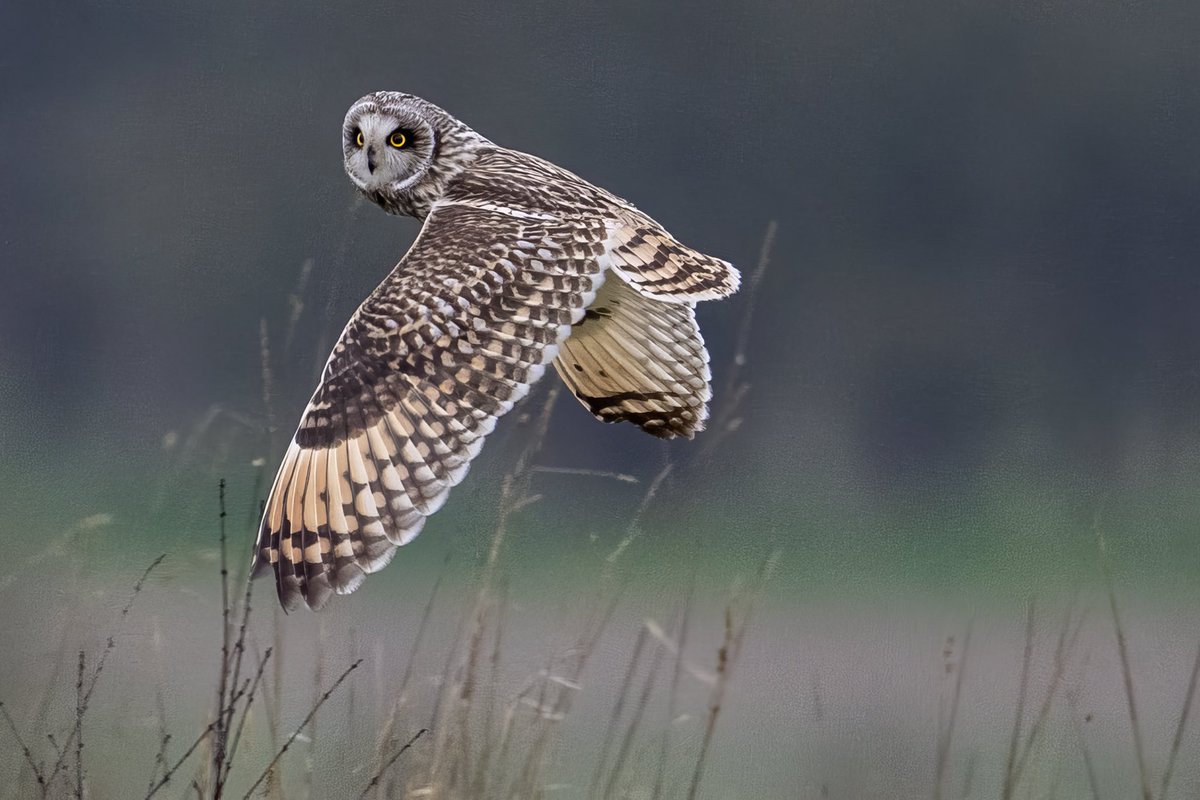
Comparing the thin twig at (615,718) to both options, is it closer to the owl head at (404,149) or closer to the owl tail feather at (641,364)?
the owl tail feather at (641,364)

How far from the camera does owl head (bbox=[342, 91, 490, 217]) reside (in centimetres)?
380

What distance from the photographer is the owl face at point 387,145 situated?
149 inches

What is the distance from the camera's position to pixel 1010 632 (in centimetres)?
385

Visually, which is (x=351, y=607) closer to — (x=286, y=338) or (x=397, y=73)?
(x=286, y=338)

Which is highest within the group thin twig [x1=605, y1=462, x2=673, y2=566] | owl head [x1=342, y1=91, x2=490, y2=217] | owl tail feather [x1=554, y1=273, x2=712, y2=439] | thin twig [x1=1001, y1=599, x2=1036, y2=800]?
owl head [x1=342, y1=91, x2=490, y2=217]

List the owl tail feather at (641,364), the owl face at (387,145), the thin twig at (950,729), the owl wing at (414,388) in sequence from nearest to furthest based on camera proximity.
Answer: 1. the owl wing at (414,388)
2. the thin twig at (950,729)
3. the owl tail feather at (641,364)
4. the owl face at (387,145)

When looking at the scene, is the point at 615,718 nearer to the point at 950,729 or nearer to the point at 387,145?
the point at 950,729

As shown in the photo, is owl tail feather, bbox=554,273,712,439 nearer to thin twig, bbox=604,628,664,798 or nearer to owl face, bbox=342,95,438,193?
owl face, bbox=342,95,438,193

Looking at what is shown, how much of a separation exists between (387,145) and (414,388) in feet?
3.45

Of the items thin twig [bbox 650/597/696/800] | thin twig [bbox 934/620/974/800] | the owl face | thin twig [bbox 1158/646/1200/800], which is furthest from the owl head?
thin twig [bbox 1158/646/1200/800]

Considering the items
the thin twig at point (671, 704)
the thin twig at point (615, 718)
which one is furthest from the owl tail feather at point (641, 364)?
the thin twig at point (615, 718)

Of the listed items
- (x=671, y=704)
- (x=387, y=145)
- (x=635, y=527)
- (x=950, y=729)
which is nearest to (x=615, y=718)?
(x=671, y=704)

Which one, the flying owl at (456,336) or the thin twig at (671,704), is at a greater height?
the flying owl at (456,336)

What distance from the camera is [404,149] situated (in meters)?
3.88
